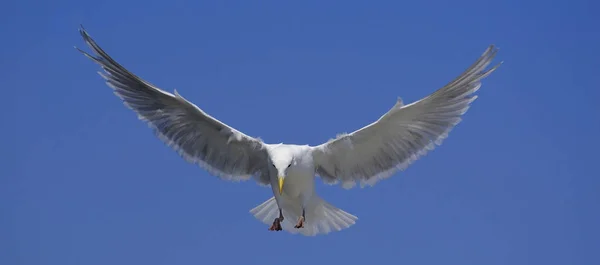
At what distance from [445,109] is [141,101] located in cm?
401

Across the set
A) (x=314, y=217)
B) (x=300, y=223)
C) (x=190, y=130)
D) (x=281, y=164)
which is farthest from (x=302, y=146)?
(x=190, y=130)

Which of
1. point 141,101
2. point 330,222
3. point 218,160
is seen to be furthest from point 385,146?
point 141,101

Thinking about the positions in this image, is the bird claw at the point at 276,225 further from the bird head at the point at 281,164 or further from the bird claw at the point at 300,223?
the bird head at the point at 281,164

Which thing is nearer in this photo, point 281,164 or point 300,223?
point 281,164

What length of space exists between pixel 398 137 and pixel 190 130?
2.74 metres

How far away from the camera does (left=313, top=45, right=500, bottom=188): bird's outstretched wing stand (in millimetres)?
12383

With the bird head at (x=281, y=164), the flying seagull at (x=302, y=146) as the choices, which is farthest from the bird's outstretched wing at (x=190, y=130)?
the bird head at (x=281, y=164)

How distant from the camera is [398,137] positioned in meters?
12.7

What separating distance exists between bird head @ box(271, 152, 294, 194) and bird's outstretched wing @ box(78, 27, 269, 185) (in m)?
0.70

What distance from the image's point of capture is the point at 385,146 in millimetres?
12828

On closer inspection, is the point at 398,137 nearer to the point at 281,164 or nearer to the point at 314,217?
the point at 314,217

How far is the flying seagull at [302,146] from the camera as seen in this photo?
12305mm

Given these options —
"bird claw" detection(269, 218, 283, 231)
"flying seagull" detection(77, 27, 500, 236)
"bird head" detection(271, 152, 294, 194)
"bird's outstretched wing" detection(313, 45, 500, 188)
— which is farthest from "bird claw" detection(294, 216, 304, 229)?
"bird's outstretched wing" detection(313, 45, 500, 188)

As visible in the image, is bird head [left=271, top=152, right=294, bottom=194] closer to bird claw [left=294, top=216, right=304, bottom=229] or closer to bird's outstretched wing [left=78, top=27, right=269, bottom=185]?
bird claw [left=294, top=216, right=304, bottom=229]
